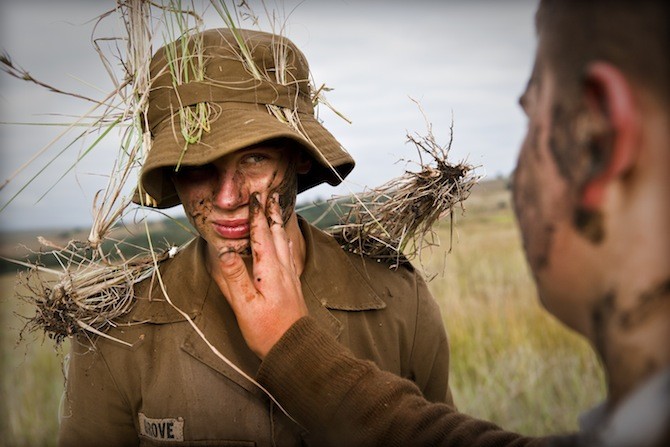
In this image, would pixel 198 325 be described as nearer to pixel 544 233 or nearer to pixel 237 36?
pixel 237 36

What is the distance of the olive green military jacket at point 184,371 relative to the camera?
280 centimetres

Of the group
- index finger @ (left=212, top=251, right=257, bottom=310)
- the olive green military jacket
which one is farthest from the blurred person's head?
the olive green military jacket

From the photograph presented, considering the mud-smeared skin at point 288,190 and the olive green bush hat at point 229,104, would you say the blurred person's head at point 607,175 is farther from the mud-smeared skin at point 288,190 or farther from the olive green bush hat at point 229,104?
the mud-smeared skin at point 288,190

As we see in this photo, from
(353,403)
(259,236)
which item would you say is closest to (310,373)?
(353,403)

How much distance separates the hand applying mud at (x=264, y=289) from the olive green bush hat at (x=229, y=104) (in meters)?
0.36

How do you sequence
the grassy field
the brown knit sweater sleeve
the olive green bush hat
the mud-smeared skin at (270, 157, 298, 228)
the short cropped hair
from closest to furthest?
the short cropped hair < the brown knit sweater sleeve < the olive green bush hat < the mud-smeared skin at (270, 157, 298, 228) < the grassy field

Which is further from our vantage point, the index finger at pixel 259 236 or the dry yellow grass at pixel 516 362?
the dry yellow grass at pixel 516 362

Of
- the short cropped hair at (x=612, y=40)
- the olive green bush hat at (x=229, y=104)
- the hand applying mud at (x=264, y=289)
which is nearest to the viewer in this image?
the short cropped hair at (x=612, y=40)

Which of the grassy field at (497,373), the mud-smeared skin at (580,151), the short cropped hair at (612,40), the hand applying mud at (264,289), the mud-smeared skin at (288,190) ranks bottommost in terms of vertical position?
Answer: the grassy field at (497,373)

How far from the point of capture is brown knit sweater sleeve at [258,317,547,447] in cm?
217

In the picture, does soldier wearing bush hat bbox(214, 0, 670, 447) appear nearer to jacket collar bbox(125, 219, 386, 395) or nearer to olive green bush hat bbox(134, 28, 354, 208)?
olive green bush hat bbox(134, 28, 354, 208)

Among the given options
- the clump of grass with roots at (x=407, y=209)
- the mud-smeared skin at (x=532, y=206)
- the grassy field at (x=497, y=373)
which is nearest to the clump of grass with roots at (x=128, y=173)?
the clump of grass with roots at (x=407, y=209)

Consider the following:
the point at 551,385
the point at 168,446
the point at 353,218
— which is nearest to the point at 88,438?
the point at 168,446

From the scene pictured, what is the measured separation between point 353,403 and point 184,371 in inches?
37.1
